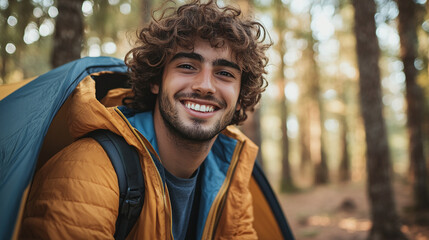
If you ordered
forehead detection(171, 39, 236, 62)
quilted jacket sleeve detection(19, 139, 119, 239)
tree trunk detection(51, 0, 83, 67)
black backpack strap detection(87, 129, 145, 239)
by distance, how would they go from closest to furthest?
quilted jacket sleeve detection(19, 139, 119, 239) < black backpack strap detection(87, 129, 145, 239) < forehead detection(171, 39, 236, 62) < tree trunk detection(51, 0, 83, 67)

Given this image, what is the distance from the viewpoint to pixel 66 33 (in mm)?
3363

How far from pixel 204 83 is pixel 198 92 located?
9 cm

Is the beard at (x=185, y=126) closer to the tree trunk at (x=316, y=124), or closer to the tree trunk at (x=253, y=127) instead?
the tree trunk at (x=253, y=127)

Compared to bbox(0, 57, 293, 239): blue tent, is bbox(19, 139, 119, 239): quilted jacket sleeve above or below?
below

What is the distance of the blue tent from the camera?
1155mm

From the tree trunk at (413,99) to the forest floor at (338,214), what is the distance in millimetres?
812

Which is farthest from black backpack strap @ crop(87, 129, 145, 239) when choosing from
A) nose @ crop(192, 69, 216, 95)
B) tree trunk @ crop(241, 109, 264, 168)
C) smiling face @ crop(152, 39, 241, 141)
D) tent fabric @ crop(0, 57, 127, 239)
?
tree trunk @ crop(241, 109, 264, 168)

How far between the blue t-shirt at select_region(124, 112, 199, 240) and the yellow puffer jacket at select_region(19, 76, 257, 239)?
0.20 meters

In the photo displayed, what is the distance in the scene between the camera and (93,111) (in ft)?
5.80

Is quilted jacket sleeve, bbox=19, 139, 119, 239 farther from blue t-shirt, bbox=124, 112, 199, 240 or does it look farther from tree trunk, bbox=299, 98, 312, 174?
tree trunk, bbox=299, 98, 312, 174

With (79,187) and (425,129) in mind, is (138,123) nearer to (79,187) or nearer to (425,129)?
(79,187)

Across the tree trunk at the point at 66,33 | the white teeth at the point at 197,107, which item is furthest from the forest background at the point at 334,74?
the white teeth at the point at 197,107

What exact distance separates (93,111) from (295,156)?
37.7m

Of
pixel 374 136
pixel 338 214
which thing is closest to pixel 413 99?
pixel 374 136
